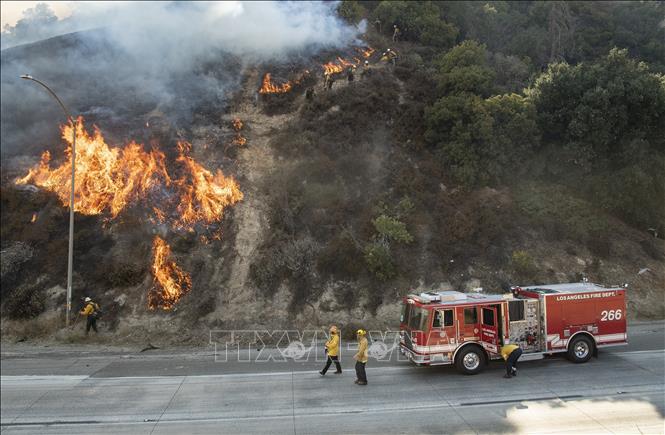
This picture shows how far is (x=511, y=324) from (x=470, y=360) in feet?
5.04

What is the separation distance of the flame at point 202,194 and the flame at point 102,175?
4.24 ft

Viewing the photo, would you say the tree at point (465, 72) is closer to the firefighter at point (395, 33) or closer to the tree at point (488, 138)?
the tree at point (488, 138)

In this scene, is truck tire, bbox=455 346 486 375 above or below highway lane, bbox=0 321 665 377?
above

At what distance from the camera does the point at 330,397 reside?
11266 millimetres

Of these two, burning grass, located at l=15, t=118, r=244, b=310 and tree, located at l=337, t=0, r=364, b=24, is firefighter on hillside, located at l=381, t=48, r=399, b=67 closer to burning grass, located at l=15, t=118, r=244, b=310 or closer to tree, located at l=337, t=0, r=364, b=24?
tree, located at l=337, t=0, r=364, b=24

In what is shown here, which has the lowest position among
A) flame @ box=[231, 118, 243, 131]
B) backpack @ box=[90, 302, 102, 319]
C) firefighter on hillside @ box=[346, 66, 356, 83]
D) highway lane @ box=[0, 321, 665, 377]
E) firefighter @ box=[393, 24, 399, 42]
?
highway lane @ box=[0, 321, 665, 377]

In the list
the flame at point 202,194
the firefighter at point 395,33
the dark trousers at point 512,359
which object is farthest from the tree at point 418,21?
the dark trousers at point 512,359

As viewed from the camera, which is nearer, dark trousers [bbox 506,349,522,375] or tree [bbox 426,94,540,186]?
dark trousers [bbox 506,349,522,375]

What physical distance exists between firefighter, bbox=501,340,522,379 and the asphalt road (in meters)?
0.24

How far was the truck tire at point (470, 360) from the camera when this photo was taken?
41.2 feet

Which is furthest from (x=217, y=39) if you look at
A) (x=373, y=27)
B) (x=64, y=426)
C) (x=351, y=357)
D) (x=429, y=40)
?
(x=64, y=426)

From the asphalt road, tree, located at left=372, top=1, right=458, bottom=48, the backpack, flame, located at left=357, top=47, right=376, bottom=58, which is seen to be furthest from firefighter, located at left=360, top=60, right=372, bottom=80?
the asphalt road

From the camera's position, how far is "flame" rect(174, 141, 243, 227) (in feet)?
76.1

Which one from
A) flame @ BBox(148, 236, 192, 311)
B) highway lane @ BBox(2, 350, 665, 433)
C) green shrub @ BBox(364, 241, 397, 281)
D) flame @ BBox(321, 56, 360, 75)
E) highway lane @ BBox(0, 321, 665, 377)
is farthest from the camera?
flame @ BBox(321, 56, 360, 75)
